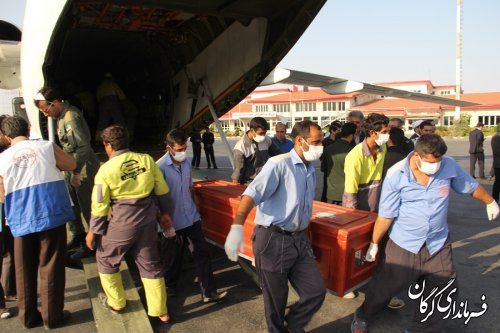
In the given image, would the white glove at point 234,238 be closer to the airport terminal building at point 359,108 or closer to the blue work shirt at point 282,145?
the blue work shirt at point 282,145

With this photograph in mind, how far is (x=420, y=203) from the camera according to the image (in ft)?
9.20

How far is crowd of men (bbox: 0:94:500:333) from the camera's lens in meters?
2.68

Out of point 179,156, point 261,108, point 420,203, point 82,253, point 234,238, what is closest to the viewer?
point 234,238

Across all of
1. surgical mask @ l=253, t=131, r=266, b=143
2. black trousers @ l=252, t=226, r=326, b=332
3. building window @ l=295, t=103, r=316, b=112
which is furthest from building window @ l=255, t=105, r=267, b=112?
black trousers @ l=252, t=226, r=326, b=332

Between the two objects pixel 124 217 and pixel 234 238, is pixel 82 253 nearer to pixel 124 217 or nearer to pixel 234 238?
pixel 124 217

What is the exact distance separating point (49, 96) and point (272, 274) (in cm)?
292

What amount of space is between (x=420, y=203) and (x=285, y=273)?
115cm

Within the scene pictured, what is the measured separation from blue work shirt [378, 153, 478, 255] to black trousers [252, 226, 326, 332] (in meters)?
0.74

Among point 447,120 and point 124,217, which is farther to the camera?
point 447,120

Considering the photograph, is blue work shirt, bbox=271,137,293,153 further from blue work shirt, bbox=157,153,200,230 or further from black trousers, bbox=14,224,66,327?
black trousers, bbox=14,224,66,327

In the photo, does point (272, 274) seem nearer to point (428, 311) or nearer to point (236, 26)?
point (428, 311)

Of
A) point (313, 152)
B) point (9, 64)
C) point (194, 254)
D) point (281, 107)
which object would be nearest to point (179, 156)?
point (194, 254)

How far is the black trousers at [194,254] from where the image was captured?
359 centimetres

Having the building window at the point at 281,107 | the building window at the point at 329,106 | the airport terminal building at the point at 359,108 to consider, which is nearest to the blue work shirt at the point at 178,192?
the airport terminal building at the point at 359,108
